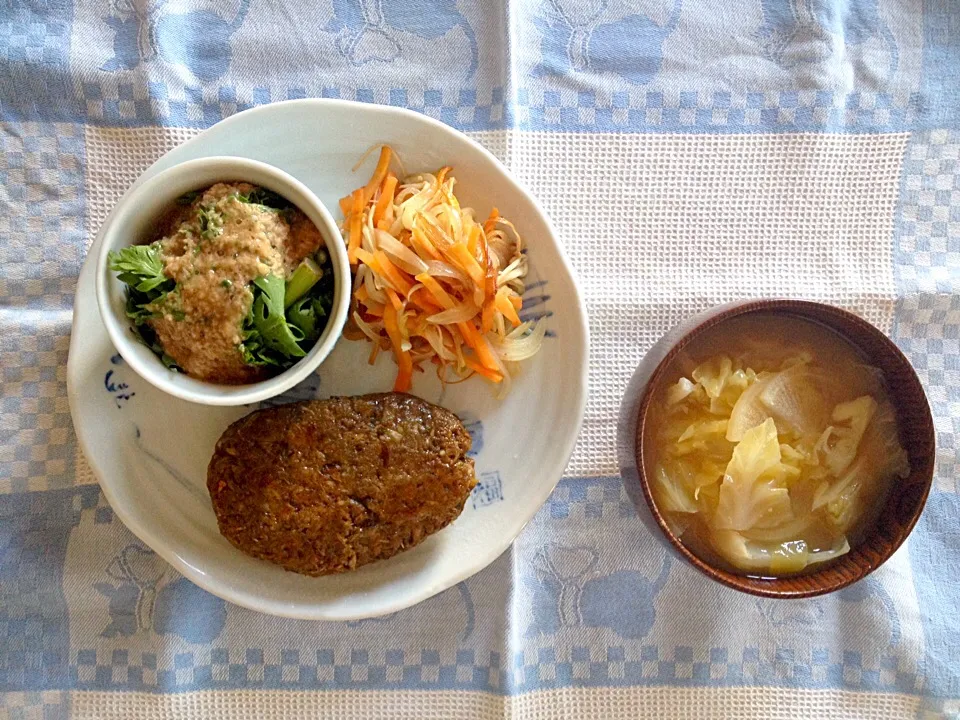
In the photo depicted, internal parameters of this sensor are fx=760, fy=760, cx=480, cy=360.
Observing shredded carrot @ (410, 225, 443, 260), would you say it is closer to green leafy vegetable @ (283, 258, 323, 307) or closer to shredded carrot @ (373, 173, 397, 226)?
shredded carrot @ (373, 173, 397, 226)

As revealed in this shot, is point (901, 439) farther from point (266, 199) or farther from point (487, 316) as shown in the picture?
point (266, 199)

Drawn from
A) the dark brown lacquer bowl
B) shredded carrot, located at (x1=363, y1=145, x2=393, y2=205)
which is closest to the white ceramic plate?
shredded carrot, located at (x1=363, y1=145, x2=393, y2=205)

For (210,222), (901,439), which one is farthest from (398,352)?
(901,439)

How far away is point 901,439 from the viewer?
153 centimetres

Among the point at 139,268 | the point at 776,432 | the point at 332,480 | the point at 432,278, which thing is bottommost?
the point at 332,480

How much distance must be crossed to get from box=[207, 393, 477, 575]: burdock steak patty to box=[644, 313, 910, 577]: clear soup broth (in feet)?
1.48

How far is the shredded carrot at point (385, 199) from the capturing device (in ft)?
5.30

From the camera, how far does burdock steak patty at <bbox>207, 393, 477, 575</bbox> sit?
1557 mm

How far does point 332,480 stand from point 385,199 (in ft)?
1.98

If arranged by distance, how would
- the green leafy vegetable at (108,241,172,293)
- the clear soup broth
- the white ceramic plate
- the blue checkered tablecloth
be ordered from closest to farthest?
the green leafy vegetable at (108,241,172,293) < the clear soup broth < the white ceramic plate < the blue checkered tablecloth

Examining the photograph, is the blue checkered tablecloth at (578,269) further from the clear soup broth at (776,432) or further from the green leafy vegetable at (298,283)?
the green leafy vegetable at (298,283)

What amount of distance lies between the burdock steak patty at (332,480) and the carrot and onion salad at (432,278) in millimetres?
152

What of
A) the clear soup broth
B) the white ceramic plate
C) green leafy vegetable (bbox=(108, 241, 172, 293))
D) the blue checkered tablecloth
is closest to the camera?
green leafy vegetable (bbox=(108, 241, 172, 293))

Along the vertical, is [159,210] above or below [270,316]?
above
